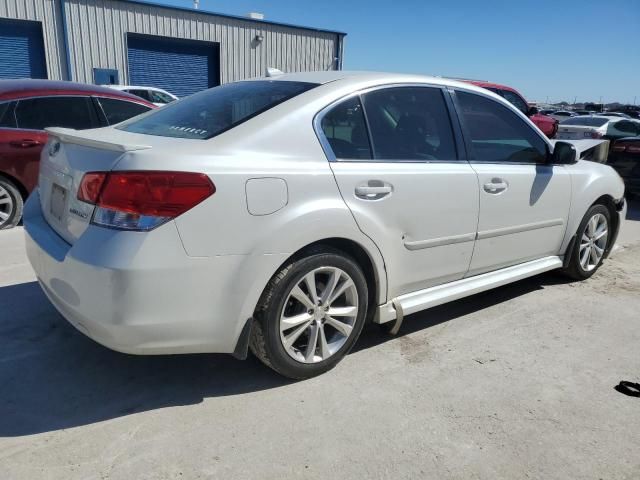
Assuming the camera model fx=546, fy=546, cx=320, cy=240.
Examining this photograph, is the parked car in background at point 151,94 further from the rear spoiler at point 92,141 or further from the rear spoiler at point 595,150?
the rear spoiler at point 92,141

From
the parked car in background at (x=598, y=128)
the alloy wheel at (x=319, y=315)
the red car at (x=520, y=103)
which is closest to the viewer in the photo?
the alloy wheel at (x=319, y=315)

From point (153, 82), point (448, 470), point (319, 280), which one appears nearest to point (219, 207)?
point (319, 280)

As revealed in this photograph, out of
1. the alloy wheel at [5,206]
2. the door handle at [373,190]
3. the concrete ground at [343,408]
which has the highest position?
the door handle at [373,190]

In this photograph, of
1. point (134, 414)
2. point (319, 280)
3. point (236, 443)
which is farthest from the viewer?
point (319, 280)

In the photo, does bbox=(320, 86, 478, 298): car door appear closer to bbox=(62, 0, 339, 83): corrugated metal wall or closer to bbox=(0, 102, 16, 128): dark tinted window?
bbox=(0, 102, 16, 128): dark tinted window

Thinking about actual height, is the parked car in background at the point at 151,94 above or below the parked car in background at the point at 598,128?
above

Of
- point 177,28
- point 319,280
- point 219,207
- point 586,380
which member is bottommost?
point 586,380

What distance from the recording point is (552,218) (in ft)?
13.7

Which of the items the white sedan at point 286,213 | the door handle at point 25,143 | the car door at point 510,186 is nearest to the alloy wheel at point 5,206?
the door handle at point 25,143

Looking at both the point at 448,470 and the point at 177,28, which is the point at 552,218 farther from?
the point at 177,28

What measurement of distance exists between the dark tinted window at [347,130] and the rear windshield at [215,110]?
24 cm

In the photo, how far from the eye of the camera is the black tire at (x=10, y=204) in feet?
18.8

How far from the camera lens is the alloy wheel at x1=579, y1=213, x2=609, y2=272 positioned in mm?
4699

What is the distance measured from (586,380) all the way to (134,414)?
2.48m
